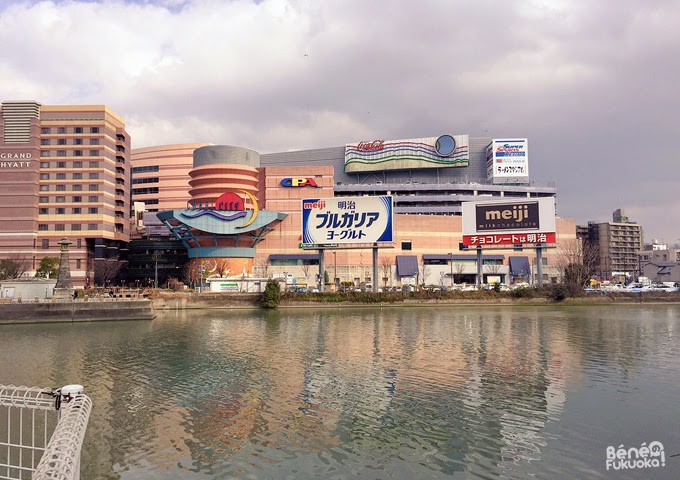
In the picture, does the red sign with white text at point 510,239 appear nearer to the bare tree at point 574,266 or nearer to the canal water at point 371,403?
the bare tree at point 574,266

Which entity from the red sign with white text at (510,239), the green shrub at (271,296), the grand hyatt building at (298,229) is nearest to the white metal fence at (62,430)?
the green shrub at (271,296)

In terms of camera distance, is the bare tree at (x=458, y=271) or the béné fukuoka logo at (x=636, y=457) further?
the bare tree at (x=458, y=271)

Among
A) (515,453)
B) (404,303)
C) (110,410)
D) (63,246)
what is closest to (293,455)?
(515,453)

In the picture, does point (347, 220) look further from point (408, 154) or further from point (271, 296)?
point (408, 154)

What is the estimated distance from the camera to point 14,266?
9206cm

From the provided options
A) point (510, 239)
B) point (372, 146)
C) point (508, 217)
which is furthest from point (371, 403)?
point (372, 146)

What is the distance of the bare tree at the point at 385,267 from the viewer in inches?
4322

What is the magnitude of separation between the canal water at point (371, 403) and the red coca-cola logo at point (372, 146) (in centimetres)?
11582

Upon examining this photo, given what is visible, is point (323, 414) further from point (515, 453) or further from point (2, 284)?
point (2, 284)

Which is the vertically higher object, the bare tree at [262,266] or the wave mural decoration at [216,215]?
the wave mural decoration at [216,215]

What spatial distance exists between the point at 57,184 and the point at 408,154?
9616 cm

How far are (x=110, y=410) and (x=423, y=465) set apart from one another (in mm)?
13656

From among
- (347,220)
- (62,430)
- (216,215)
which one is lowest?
(62,430)

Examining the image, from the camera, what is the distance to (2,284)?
225ft
